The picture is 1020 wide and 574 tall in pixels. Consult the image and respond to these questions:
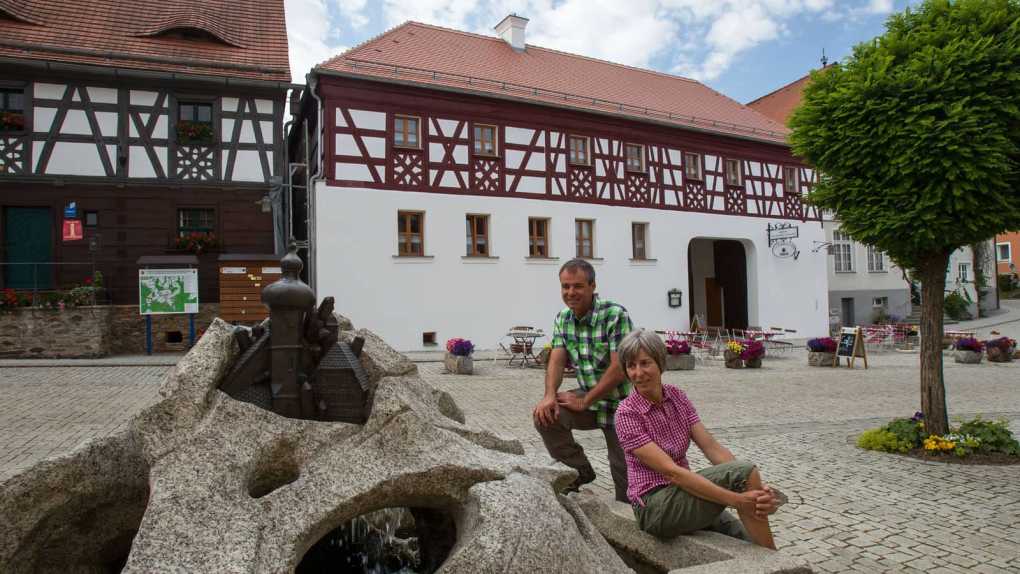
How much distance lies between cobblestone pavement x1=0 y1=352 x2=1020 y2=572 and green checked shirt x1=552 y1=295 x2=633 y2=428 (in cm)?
60

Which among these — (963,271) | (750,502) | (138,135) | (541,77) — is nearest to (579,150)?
(541,77)

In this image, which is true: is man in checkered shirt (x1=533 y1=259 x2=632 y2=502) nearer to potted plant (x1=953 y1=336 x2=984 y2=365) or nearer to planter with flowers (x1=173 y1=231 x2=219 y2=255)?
planter with flowers (x1=173 y1=231 x2=219 y2=255)

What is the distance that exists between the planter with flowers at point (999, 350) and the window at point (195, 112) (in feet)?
68.5

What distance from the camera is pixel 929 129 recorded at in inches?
219

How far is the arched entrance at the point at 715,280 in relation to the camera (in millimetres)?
25750

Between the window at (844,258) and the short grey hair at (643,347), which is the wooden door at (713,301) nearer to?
the window at (844,258)

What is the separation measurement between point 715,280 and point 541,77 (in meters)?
11.0

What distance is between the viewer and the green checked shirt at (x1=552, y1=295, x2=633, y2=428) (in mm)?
3848

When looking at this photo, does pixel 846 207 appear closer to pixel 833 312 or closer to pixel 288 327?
pixel 288 327

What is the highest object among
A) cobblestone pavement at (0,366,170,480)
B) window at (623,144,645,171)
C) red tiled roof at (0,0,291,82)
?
red tiled roof at (0,0,291,82)

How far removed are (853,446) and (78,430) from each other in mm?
7993

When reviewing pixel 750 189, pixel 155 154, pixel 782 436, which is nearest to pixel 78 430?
pixel 782 436

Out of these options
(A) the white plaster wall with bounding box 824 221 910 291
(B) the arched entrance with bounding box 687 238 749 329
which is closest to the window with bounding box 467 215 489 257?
(B) the arched entrance with bounding box 687 238 749 329

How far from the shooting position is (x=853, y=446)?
6.53 meters
